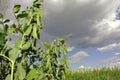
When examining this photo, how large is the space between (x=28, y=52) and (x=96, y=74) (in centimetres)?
1434

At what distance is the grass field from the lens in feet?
50.2

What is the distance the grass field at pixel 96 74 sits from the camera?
15308 millimetres

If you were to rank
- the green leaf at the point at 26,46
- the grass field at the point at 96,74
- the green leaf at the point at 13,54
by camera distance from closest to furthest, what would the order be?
the green leaf at the point at 13,54
the green leaf at the point at 26,46
the grass field at the point at 96,74

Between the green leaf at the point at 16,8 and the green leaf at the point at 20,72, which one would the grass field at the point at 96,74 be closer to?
the green leaf at the point at 16,8

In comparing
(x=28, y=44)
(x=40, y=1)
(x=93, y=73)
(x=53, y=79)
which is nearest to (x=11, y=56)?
(x=28, y=44)

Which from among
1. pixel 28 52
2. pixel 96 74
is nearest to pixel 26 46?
pixel 28 52

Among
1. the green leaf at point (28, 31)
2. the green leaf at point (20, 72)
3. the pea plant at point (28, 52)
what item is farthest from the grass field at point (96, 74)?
the green leaf at point (20, 72)

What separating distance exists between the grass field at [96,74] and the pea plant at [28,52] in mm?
12128

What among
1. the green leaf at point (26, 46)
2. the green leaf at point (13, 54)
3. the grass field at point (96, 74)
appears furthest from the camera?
the grass field at point (96, 74)

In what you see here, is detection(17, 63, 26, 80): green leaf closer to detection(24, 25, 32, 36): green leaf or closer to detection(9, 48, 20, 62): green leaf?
detection(9, 48, 20, 62): green leaf

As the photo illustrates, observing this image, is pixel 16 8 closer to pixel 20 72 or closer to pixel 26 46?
pixel 26 46

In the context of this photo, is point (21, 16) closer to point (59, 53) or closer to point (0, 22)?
point (0, 22)

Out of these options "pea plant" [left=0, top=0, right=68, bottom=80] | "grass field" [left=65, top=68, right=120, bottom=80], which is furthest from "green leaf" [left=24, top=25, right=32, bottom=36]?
"grass field" [left=65, top=68, right=120, bottom=80]

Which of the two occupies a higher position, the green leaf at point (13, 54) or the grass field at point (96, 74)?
the grass field at point (96, 74)
